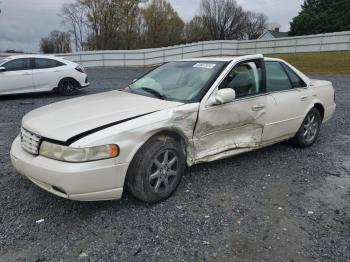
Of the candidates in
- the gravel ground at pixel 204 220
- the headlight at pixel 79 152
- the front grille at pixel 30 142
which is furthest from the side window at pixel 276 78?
the front grille at pixel 30 142

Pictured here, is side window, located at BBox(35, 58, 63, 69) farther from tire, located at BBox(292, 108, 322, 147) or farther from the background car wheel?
tire, located at BBox(292, 108, 322, 147)

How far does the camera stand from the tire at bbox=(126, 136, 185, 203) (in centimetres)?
317

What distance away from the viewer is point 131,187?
323 cm

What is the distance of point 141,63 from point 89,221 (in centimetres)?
2346

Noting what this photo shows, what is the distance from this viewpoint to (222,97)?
3680mm

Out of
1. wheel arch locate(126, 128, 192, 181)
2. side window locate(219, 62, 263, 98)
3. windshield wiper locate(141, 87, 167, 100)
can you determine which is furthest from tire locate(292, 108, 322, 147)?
windshield wiper locate(141, 87, 167, 100)

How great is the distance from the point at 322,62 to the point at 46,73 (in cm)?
1785

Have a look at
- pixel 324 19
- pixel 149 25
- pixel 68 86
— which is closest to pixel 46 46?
pixel 149 25

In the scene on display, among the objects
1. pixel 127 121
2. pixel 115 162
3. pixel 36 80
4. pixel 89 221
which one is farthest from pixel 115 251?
pixel 36 80

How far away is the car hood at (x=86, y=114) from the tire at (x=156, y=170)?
1.17 feet

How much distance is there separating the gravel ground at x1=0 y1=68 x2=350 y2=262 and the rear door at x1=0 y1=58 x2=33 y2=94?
19.2ft

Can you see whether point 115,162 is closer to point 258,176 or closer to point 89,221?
point 89,221

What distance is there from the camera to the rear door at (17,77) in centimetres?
954

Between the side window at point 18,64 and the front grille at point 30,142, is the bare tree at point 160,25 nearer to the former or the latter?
the side window at point 18,64
